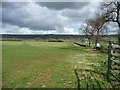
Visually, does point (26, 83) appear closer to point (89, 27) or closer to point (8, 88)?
point (8, 88)

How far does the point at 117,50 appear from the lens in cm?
1266

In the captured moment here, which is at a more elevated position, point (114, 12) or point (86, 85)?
point (114, 12)

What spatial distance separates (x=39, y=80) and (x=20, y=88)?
2034mm

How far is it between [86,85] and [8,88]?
3.05 metres

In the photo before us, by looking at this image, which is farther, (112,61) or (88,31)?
(88,31)

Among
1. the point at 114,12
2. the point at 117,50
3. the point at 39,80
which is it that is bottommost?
the point at 39,80

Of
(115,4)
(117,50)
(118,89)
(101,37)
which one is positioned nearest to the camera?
(118,89)

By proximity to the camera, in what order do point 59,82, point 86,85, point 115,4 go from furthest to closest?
point 115,4 < point 59,82 < point 86,85

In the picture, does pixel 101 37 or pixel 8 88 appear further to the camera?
pixel 101 37

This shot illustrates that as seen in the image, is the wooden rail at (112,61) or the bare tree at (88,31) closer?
the wooden rail at (112,61)

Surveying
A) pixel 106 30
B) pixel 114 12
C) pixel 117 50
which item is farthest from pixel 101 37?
pixel 117 50

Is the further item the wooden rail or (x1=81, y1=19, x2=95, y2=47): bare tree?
(x1=81, y1=19, x2=95, y2=47): bare tree

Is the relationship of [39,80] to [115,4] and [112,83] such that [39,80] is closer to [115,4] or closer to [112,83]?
[112,83]

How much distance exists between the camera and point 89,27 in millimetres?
72188
